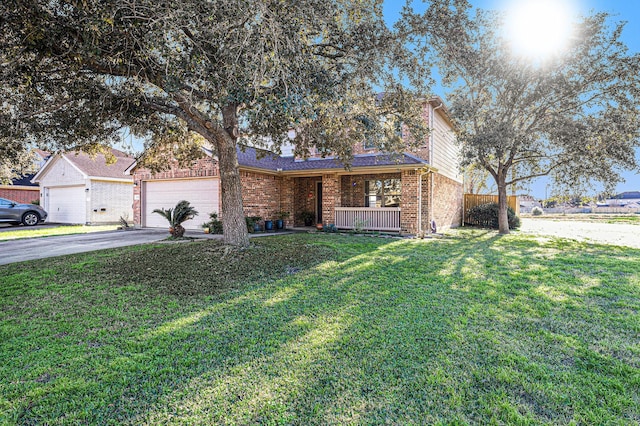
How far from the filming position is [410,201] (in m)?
12.8

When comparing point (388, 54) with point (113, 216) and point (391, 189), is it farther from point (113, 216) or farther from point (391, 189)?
point (113, 216)

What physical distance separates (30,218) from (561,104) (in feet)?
83.0

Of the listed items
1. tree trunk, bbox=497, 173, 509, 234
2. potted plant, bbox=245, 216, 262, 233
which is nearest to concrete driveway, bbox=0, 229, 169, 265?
potted plant, bbox=245, 216, 262, 233

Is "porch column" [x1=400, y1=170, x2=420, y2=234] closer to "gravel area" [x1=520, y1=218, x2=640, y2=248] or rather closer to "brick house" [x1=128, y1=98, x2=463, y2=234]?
"brick house" [x1=128, y1=98, x2=463, y2=234]

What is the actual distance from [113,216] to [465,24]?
2003 centimetres

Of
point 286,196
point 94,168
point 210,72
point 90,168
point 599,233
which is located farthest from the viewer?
point 94,168

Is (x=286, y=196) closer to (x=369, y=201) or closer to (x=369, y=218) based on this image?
(x=369, y=201)

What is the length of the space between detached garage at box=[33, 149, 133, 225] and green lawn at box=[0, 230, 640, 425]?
44.0ft

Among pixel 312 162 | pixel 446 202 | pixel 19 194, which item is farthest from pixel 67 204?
pixel 446 202

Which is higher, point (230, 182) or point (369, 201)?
point (230, 182)

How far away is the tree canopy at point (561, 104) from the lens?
11.1 meters

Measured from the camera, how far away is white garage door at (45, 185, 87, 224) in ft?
60.6

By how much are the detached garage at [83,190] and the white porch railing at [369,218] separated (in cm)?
1221

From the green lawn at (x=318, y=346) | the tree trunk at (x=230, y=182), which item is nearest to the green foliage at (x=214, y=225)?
the tree trunk at (x=230, y=182)
